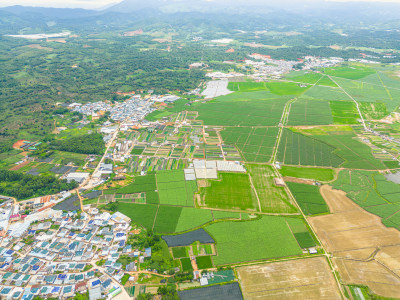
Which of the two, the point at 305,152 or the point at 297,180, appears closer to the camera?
the point at 297,180

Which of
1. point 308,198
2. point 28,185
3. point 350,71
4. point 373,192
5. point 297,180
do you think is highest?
point 350,71

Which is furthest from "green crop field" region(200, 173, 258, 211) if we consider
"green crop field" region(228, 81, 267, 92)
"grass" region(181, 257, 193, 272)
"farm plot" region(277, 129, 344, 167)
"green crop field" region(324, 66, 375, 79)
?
"green crop field" region(324, 66, 375, 79)

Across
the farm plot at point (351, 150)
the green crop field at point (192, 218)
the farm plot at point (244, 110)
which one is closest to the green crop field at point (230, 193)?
the green crop field at point (192, 218)

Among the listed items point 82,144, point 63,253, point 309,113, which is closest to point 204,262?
point 63,253

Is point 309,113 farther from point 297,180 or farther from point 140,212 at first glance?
point 140,212

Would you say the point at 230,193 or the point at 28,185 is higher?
the point at 230,193

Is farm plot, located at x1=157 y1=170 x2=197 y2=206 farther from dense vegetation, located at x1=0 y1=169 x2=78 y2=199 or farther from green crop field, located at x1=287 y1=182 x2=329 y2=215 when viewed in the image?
green crop field, located at x1=287 y1=182 x2=329 y2=215
